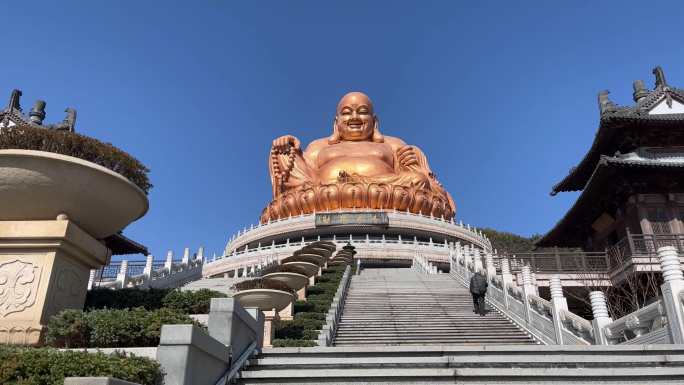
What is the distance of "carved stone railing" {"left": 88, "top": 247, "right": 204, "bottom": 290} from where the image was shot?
19406mm

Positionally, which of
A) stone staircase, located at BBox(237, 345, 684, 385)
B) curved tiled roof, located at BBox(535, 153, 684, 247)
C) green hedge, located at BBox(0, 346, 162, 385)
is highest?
curved tiled roof, located at BBox(535, 153, 684, 247)

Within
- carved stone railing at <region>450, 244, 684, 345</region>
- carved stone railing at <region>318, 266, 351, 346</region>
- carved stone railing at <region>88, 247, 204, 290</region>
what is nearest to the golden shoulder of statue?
carved stone railing at <region>88, 247, 204, 290</region>

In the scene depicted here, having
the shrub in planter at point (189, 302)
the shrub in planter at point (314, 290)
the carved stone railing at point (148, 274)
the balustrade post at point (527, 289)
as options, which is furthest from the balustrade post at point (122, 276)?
the balustrade post at point (527, 289)

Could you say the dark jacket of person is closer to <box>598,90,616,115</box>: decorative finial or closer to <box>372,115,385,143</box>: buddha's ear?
<box>598,90,616,115</box>: decorative finial

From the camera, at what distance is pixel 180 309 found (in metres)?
8.78

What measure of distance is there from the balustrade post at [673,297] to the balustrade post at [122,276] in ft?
55.2

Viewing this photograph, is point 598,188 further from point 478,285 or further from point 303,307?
point 303,307

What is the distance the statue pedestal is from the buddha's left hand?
3421 centimetres

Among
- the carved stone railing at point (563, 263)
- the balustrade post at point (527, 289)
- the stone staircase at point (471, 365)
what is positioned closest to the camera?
the stone staircase at point (471, 365)

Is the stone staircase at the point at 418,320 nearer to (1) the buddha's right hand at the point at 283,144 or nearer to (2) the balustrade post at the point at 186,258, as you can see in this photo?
(2) the balustrade post at the point at 186,258

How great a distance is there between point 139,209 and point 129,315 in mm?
2876

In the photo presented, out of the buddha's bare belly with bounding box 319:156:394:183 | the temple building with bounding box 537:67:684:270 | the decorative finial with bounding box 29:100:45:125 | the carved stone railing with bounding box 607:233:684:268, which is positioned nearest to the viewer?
the carved stone railing with bounding box 607:233:684:268

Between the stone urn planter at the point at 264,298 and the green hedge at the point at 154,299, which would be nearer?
the green hedge at the point at 154,299

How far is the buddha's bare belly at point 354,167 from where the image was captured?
3916 centimetres
